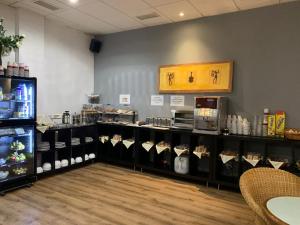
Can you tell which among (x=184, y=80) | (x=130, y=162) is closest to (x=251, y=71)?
(x=184, y=80)

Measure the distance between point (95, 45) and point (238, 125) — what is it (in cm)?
349

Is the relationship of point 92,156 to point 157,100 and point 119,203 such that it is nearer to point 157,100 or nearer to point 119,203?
point 157,100

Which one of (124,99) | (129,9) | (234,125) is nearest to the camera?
(234,125)

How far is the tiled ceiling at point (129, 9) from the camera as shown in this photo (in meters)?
3.53

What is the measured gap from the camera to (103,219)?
2.67 m

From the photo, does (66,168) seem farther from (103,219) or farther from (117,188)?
(103,219)

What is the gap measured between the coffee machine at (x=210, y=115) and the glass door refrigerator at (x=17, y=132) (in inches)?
100

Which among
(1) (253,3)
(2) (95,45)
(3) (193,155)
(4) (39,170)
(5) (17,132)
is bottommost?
(4) (39,170)

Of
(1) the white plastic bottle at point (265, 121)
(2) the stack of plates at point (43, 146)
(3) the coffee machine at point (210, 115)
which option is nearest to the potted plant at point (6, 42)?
(2) the stack of plates at point (43, 146)

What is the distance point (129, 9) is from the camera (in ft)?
12.5

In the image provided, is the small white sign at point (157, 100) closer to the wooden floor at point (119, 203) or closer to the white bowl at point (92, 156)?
the wooden floor at point (119, 203)

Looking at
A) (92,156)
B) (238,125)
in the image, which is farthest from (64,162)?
(238,125)

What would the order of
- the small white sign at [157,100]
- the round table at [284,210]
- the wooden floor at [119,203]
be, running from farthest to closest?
1. the small white sign at [157,100]
2. the wooden floor at [119,203]
3. the round table at [284,210]

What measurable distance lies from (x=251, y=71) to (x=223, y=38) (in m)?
0.73
